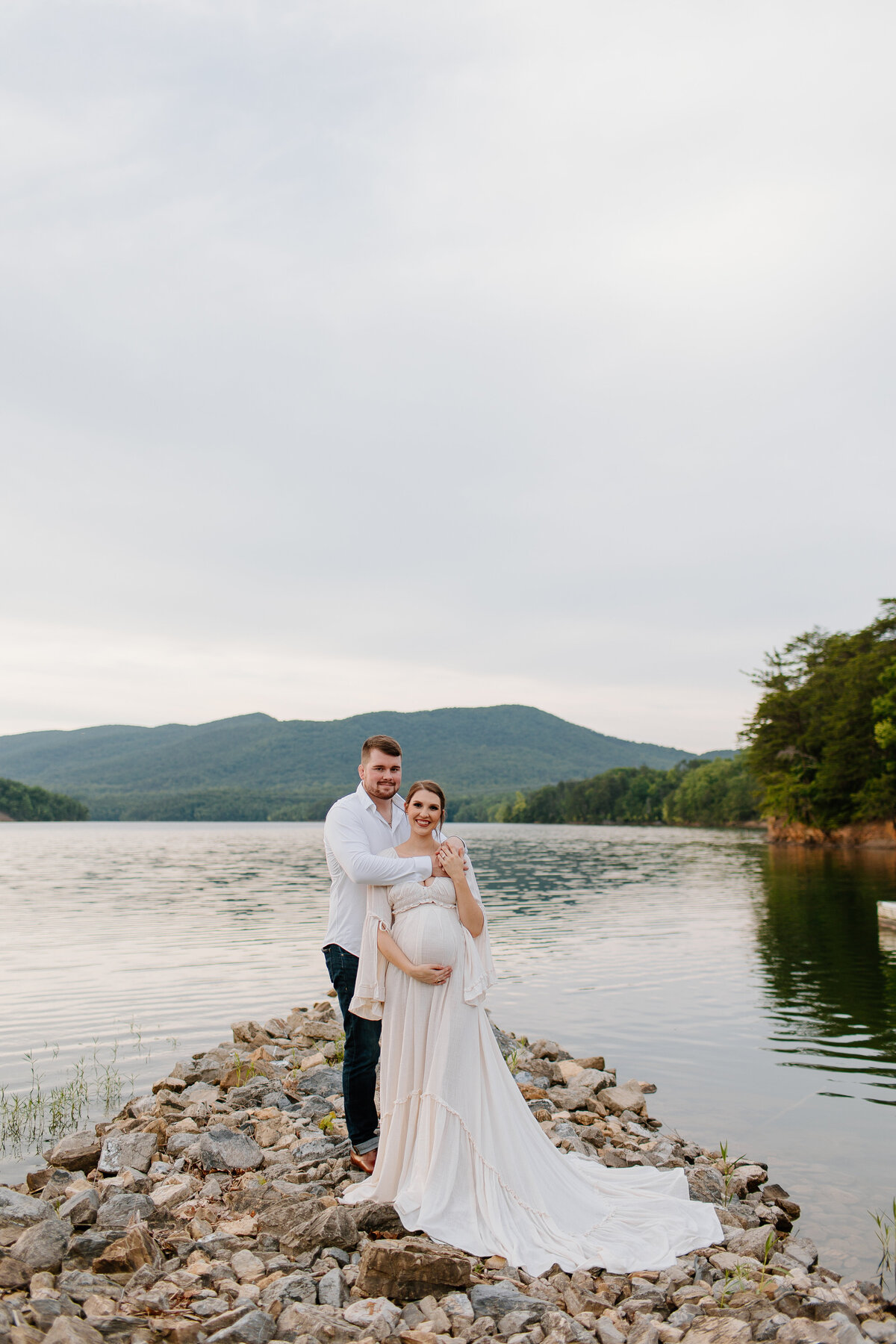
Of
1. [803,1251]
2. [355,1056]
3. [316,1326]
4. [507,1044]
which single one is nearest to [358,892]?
[355,1056]

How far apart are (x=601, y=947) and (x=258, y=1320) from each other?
18108 mm

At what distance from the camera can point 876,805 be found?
211ft

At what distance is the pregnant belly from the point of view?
5.91 m

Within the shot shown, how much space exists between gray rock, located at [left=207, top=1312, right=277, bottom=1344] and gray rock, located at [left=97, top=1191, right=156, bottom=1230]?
1759 mm

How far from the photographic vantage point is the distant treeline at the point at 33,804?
518 feet

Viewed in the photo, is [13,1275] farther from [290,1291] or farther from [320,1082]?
[320,1082]

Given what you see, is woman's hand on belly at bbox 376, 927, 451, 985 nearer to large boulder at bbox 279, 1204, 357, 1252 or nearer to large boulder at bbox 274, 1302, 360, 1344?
large boulder at bbox 279, 1204, 357, 1252

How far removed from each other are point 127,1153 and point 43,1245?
2.05 metres

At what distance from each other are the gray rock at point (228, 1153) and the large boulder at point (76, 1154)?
86cm

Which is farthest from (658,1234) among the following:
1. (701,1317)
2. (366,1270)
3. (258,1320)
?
(258,1320)

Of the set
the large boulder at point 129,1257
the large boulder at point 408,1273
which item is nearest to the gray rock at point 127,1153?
the large boulder at point 129,1257

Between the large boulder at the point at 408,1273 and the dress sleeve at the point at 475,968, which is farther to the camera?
the dress sleeve at the point at 475,968

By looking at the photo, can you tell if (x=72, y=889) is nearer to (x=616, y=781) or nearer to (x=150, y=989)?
(x=150, y=989)

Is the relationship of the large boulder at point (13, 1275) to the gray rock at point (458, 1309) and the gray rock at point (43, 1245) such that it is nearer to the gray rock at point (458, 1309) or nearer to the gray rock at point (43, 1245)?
the gray rock at point (43, 1245)
